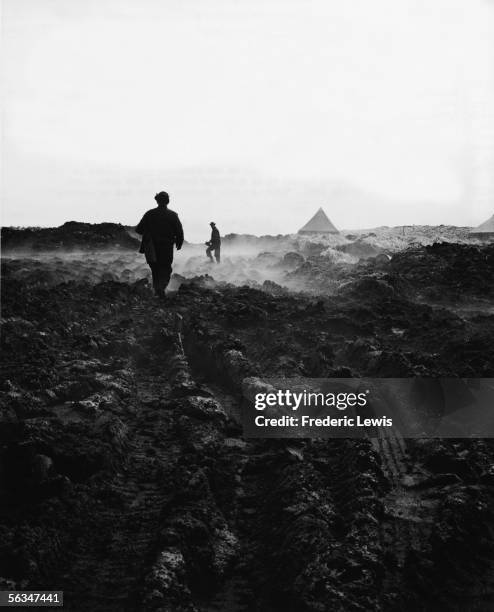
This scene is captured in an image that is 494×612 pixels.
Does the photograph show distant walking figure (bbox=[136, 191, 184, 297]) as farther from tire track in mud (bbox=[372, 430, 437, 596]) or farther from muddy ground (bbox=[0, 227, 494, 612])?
tire track in mud (bbox=[372, 430, 437, 596])

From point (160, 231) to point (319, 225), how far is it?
26.1m

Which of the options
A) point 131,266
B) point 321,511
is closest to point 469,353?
point 321,511

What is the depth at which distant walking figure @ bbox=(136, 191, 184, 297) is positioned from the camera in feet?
32.2

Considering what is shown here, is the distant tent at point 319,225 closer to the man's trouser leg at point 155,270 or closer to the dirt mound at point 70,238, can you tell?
the dirt mound at point 70,238

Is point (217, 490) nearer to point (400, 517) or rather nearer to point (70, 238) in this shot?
point (400, 517)

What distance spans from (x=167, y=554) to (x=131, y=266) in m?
18.6

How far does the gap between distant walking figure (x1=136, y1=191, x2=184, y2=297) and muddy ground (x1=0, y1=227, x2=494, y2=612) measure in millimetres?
3041

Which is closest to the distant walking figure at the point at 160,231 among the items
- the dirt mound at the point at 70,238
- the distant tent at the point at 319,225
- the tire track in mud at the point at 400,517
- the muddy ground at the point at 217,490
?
the muddy ground at the point at 217,490

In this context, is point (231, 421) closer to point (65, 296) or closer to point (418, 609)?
point (418, 609)

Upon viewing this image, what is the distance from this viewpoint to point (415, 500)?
3.53 m

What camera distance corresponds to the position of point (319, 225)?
116 ft

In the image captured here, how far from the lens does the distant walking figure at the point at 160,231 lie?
982 cm

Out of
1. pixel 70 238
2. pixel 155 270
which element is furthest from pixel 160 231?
pixel 70 238

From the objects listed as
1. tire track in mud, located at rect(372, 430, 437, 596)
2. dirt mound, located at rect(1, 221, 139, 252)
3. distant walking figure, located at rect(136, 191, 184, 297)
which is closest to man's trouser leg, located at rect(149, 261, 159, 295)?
distant walking figure, located at rect(136, 191, 184, 297)
